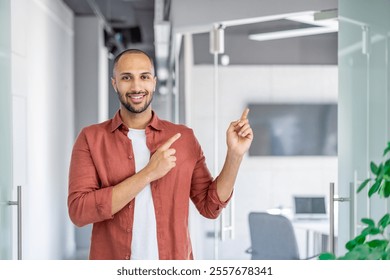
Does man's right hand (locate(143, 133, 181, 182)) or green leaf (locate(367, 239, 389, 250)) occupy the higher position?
man's right hand (locate(143, 133, 181, 182))

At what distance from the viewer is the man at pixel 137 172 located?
2.02m

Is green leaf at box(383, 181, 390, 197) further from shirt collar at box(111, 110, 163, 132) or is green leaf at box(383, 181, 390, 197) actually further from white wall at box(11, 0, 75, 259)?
white wall at box(11, 0, 75, 259)

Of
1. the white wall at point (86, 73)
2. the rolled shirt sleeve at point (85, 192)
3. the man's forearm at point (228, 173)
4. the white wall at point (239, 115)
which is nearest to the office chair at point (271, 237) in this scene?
the white wall at point (239, 115)

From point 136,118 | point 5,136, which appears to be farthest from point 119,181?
point 5,136

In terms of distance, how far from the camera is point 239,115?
4.60m

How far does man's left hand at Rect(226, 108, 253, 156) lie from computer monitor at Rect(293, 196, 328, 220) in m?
3.20

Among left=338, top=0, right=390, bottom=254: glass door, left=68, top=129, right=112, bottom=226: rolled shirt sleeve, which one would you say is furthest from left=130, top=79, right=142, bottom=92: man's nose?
left=338, top=0, right=390, bottom=254: glass door

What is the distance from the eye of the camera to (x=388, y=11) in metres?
2.31

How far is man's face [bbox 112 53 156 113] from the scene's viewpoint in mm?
2012

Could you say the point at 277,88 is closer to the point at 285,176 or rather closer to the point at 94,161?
the point at 285,176

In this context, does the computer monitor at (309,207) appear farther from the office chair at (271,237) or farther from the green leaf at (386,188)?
the green leaf at (386,188)

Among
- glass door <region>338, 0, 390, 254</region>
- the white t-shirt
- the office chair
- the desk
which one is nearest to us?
the white t-shirt
